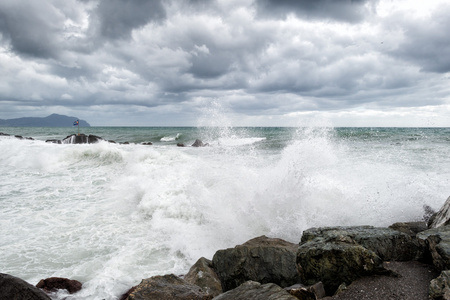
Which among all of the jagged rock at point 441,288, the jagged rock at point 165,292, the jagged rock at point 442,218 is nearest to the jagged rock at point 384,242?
the jagged rock at point 441,288

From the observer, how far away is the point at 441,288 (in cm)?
271

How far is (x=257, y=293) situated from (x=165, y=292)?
1233 millimetres

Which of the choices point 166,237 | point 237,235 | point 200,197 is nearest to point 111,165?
point 200,197

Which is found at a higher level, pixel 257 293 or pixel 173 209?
pixel 257 293

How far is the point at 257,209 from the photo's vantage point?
7.73 m

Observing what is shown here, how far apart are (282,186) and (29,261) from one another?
20.5ft

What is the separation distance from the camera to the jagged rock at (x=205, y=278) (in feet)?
13.9

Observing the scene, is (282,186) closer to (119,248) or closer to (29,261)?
(119,248)

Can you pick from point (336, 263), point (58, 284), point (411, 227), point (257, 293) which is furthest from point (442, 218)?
point (58, 284)

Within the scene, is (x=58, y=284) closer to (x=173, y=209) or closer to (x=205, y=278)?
(x=205, y=278)

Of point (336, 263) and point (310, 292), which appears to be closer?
point (310, 292)

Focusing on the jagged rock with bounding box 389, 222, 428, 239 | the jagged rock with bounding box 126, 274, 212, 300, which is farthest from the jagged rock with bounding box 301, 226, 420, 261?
the jagged rock with bounding box 126, 274, 212, 300

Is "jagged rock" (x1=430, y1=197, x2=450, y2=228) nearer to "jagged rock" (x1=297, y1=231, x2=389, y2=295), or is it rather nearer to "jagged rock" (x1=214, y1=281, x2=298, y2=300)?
"jagged rock" (x1=297, y1=231, x2=389, y2=295)

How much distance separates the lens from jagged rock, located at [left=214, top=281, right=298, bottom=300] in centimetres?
282
